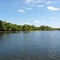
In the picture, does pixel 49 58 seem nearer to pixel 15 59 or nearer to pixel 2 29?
pixel 15 59

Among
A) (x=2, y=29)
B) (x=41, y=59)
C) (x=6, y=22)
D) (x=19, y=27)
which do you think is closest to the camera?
(x=41, y=59)

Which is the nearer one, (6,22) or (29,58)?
(29,58)

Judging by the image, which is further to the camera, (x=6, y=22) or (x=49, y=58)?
(x=6, y=22)

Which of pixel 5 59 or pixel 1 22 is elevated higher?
pixel 1 22

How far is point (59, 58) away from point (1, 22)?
127658mm

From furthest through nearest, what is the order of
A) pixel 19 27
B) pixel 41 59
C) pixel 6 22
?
pixel 19 27
pixel 6 22
pixel 41 59

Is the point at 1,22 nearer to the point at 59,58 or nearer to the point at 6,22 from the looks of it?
the point at 6,22

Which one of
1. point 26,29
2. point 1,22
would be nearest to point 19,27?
point 26,29

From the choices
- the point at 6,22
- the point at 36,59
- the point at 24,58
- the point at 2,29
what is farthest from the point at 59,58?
the point at 6,22

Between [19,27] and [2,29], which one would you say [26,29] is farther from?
[2,29]

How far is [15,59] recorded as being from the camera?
1902 cm

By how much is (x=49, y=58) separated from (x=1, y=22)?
417 feet

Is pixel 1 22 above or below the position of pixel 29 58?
above

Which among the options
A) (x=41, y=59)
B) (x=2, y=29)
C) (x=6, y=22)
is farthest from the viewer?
(x=6, y=22)
